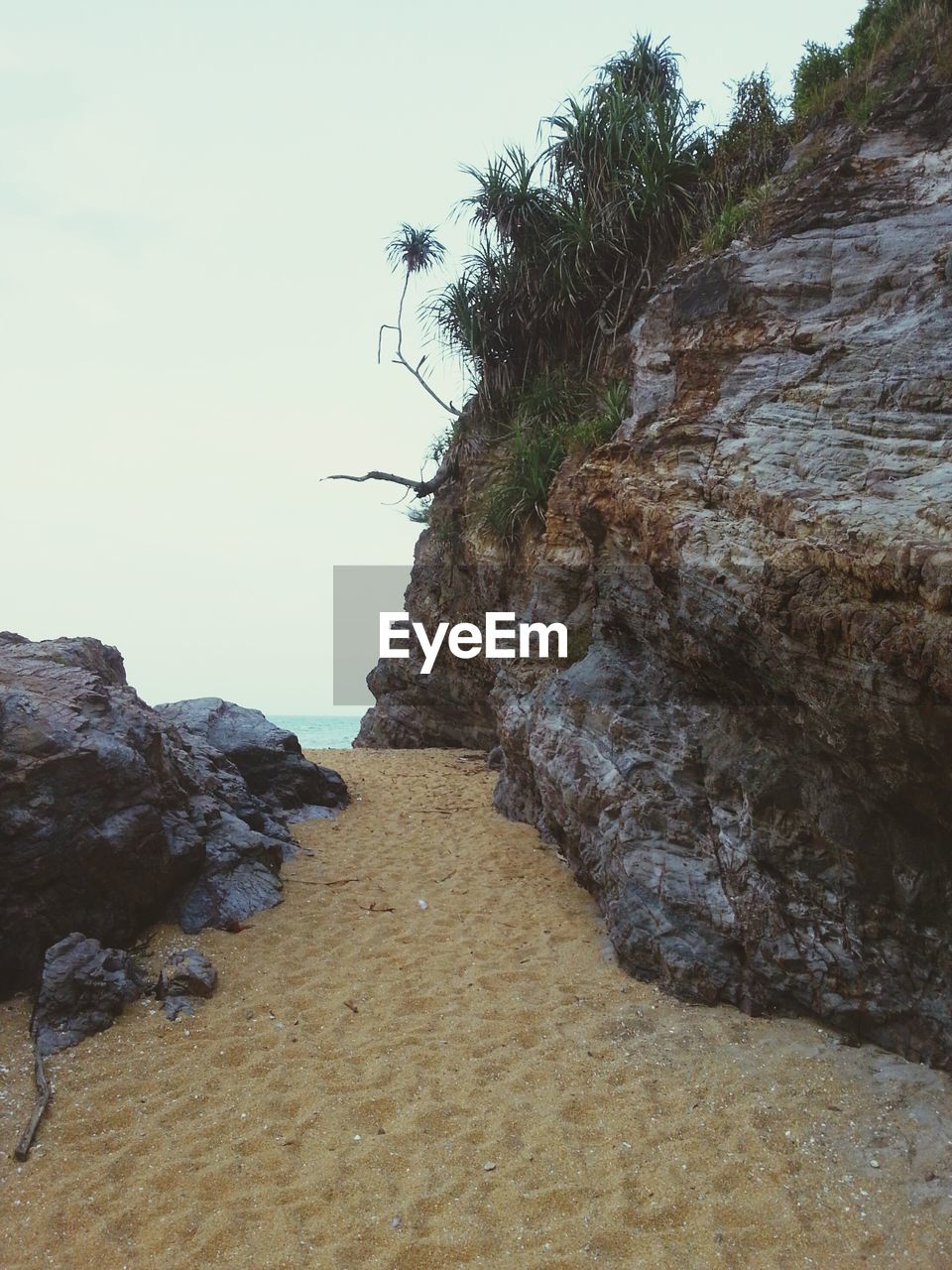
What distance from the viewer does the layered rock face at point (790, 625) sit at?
3.91 meters

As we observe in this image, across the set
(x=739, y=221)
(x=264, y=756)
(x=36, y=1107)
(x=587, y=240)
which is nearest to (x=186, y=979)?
Result: (x=36, y=1107)

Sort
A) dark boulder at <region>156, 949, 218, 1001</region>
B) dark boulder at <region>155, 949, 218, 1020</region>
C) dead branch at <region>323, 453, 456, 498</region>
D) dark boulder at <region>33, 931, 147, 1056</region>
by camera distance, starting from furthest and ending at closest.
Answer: dead branch at <region>323, 453, 456, 498</region>, dark boulder at <region>156, 949, 218, 1001</region>, dark boulder at <region>155, 949, 218, 1020</region>, dark boulder at <region>33, 931, 147, 1056</region>

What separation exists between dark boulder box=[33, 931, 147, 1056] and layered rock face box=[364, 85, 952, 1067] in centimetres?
305

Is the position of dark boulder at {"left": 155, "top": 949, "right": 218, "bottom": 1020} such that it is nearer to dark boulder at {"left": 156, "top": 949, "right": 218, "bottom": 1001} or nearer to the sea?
dark boulder at {"left": 156, "top": 949, "right": 218, "bottom": 1001}

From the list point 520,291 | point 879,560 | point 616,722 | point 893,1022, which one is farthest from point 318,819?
point 520,291

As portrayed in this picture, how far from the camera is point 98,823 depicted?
5.07 m

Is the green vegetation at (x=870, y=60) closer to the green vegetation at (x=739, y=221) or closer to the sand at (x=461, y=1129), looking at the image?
the green vegetation at (x=739, y=221)

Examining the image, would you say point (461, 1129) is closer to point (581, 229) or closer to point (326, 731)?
point (581, 229)

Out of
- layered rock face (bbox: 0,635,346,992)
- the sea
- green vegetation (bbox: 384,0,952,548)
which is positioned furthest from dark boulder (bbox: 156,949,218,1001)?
the sea

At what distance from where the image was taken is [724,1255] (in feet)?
9.73

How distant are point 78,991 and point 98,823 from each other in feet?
3.43

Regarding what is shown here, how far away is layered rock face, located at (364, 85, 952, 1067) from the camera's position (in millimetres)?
3912

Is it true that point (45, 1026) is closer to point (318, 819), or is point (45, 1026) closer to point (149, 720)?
point (149, 720)

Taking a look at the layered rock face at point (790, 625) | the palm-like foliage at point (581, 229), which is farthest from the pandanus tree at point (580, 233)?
the layered rock face at point (790, 625)
